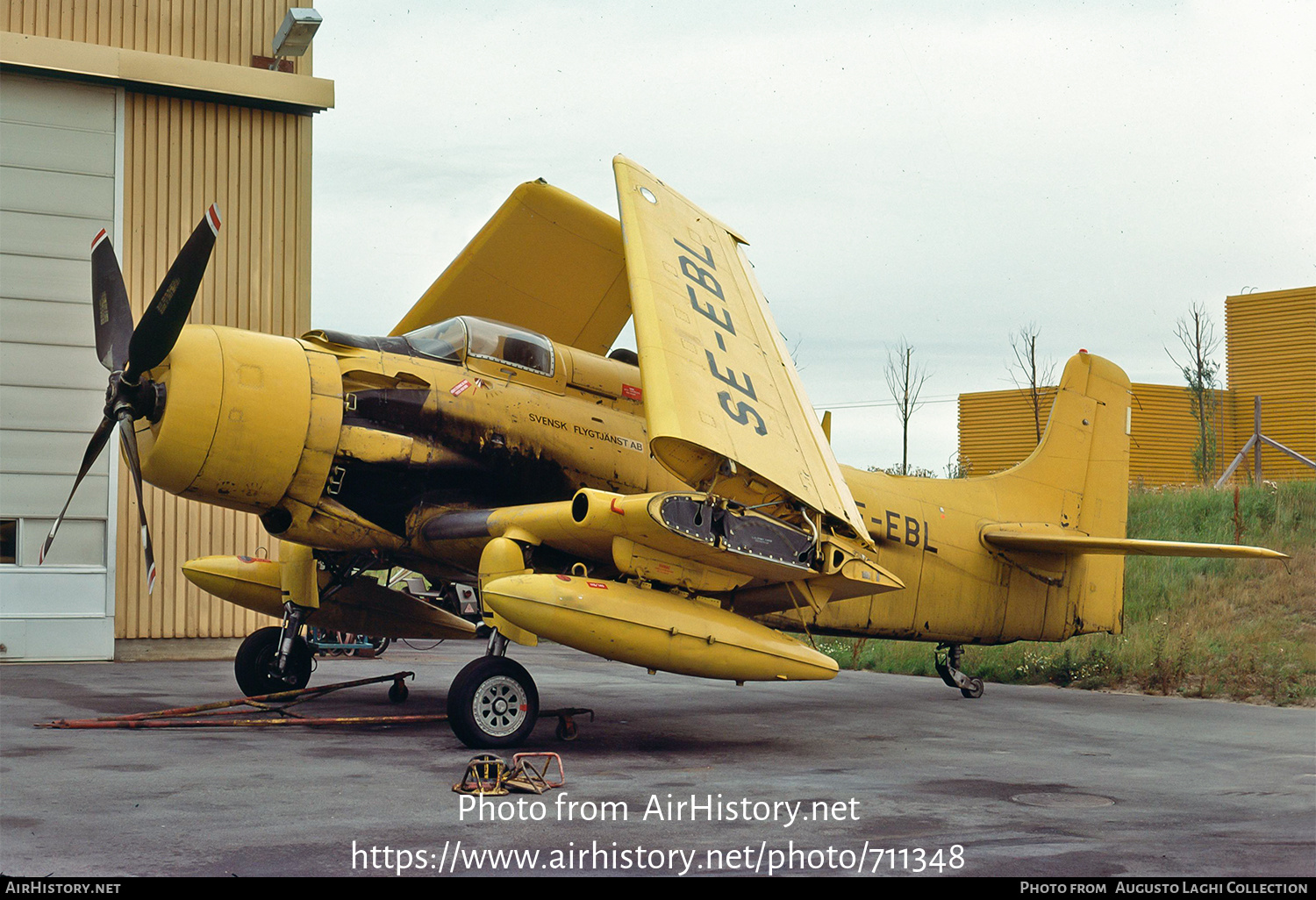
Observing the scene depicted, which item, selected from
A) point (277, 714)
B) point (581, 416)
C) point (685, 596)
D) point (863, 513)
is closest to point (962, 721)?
point (863, 513)

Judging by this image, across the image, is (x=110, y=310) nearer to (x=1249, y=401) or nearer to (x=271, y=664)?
(x=271, y=664)

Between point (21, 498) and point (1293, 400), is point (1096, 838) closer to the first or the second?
point (21, 498)

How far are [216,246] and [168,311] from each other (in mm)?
10250

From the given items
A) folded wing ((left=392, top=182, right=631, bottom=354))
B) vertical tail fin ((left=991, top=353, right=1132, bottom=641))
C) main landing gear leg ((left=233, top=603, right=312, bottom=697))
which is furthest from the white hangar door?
vertical tail fin ((left=991, top=353, right=1132, bottom=641))

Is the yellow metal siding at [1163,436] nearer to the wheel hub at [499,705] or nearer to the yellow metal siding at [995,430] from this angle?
the yellow metal siding at [995,430]

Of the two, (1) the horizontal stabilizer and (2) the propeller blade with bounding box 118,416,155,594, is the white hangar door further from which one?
(1) the horizontal stabilizer

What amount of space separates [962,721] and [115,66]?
15260mm

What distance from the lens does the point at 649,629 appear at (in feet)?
28.5

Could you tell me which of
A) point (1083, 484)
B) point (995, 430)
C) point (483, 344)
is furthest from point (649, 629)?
point (995, 430)

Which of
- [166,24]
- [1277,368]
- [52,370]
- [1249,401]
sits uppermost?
[166,24]

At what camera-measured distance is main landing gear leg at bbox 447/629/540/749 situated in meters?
8.52

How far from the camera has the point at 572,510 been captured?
28.7 feet

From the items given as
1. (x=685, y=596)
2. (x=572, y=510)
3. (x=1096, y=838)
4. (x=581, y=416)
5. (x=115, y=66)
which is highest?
(x=115, y=66)

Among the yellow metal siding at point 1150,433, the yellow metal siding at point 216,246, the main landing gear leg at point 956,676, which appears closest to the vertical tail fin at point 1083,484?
the main landing gear leg at point 956,676
